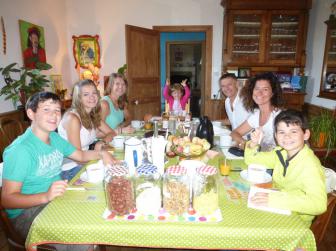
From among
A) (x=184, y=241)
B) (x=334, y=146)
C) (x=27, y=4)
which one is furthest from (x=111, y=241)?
(x=27, y=4)

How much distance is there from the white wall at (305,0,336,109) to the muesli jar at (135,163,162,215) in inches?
126

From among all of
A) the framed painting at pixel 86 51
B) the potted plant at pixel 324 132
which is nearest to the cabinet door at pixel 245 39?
the potted plant at pixel 324 132

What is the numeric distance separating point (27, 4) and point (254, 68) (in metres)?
3.55

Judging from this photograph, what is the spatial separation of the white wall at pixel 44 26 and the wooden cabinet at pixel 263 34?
2.78 meters

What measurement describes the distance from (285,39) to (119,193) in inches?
152

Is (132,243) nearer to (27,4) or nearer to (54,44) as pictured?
(27,4)

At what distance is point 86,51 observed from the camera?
14.3ft

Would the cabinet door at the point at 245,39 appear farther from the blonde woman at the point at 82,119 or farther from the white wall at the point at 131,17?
the blonde woman at the point at 82,119

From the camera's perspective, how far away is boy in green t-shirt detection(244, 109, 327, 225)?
0.95 metres

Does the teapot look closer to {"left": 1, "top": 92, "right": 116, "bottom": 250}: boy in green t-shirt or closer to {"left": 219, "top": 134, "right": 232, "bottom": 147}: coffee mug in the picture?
{"left": 1, "top": 92, "right": 116, "bottom": 250}: boy in green t-shirt

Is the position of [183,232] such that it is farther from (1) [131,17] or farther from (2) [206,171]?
(1) [131,17]

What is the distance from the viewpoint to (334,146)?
2.95m

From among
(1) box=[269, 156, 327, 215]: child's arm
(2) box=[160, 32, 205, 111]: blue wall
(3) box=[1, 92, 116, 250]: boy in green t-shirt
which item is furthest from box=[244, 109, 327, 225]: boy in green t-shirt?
(2) box=[160, 32, 205, 111]: blue wall

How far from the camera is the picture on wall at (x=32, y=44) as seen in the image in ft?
10.4
